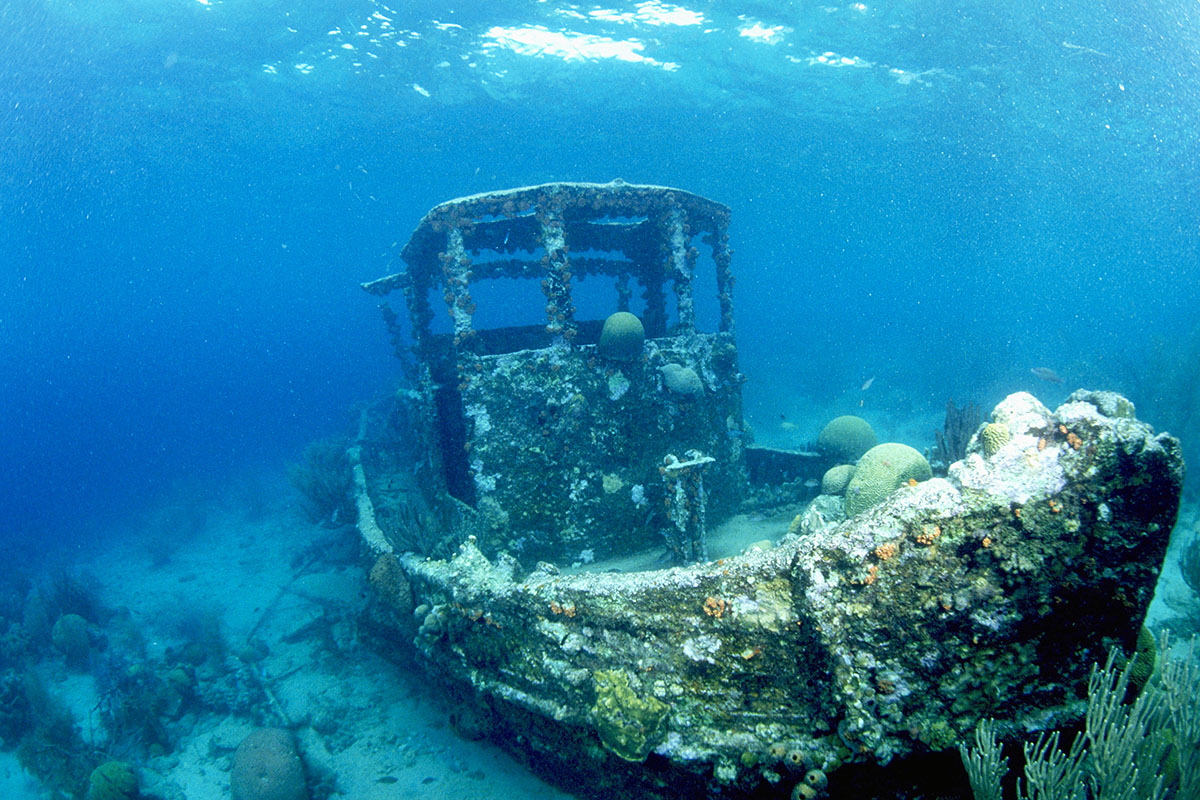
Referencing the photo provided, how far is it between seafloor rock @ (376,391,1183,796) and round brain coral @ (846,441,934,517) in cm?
165

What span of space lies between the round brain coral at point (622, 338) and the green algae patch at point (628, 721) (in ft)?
15.3

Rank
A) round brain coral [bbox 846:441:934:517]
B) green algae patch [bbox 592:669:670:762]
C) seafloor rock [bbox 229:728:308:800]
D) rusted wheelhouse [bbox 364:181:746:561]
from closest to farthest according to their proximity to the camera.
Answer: green algae patch [bbox 592:669:670:762], round brain coral [bbox 846:441:934:517], seafloor rock [bbox 229:728:308:800], rusted wheelhouse [bbox 364:181:746:561]

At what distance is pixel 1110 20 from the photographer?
18172 mm

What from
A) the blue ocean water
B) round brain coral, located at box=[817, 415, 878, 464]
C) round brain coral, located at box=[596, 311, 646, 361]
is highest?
the blue ocean water

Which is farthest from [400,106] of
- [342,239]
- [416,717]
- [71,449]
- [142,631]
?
[71,449]

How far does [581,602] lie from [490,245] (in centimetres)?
928

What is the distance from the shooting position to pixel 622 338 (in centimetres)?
739

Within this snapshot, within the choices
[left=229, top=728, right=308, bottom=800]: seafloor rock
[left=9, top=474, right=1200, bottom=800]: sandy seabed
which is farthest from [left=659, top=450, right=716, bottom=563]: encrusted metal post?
[left=229, top=728, right=308, bottom=800]: seafloor rock

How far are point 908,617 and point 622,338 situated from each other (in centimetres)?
522

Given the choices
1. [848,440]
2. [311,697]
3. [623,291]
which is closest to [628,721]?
[848,440]

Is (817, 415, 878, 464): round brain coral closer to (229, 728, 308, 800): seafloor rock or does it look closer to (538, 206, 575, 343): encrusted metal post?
(538, 206, 575, 343): encrusted metal post

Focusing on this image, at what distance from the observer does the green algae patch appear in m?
3.46

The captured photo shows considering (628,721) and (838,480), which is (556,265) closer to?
(838,480)

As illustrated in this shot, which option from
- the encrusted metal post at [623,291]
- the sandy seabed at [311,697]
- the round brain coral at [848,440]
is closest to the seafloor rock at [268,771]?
the sandy seabed at [311,697]
